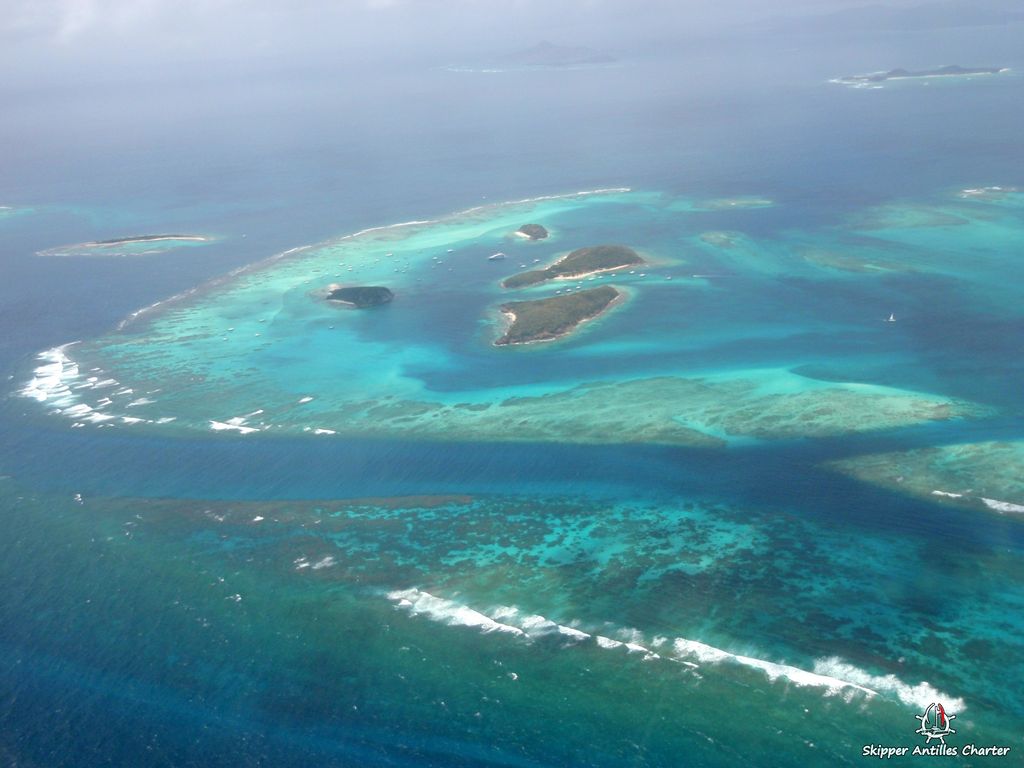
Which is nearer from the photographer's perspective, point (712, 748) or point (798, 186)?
point (712, 748)

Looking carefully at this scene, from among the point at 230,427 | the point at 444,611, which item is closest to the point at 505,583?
the point at 444,611

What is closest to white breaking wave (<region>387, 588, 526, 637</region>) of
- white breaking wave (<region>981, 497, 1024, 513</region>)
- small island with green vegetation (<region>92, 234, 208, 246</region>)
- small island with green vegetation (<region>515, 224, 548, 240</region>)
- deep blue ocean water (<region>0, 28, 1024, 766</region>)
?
deep blue ocean water (<region>0, 28, 1024, 766</region>)

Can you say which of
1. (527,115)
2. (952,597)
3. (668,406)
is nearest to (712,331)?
(668,406)

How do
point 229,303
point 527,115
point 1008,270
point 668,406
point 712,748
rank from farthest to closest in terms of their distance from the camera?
point 527,115 < point 229,303 < point 1008,270 < point 668,406 < point 712,748

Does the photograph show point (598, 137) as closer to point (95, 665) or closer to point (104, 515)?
point (104, 515)

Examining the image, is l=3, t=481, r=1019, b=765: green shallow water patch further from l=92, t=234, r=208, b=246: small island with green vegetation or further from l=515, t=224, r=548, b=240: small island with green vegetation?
l=92, t=234, r=208, b=246: small island with green vegetation

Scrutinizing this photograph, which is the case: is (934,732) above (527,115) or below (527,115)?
below

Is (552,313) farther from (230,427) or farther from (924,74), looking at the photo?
(924,74)

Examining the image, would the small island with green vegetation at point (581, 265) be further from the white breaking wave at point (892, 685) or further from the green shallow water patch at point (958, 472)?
the white breaking wave at point (892, 685)
